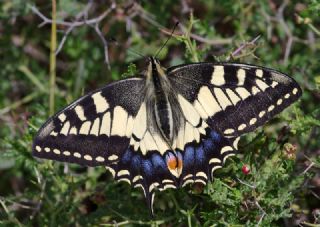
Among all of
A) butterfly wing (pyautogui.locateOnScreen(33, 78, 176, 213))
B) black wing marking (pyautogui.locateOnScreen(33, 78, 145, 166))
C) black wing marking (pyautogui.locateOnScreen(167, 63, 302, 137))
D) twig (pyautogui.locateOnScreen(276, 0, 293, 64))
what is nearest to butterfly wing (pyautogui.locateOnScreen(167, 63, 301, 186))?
black wing marking (pyautogui.locateOnScreen(167, 63, 302, 137))

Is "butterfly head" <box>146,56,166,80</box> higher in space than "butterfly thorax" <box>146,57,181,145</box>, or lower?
higher

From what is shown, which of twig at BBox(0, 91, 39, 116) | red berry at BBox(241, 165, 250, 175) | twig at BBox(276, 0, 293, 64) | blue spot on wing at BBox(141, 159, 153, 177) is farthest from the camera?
twig at BBox(0, 91, 39, 116)

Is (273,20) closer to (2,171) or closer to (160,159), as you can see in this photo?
(160,159)

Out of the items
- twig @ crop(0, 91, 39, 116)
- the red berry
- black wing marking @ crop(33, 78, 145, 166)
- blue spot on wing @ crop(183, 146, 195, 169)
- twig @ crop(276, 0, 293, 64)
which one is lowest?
the red berry

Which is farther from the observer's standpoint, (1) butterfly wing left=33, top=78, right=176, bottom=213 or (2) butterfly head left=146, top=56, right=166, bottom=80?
(2) butterfly head left=146, top=56, right=166, bottom=80

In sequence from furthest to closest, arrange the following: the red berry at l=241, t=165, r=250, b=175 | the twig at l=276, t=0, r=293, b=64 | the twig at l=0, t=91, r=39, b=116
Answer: the twig at l=0, t=91, r=39, b=116 → the twig at l=276, t=0, r=293, b=64 → the red berry at l=241, t=165, r=250, b=175

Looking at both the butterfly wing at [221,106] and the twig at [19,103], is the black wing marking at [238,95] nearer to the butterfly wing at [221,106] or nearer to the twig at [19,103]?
the butterfly wing at [221,106]

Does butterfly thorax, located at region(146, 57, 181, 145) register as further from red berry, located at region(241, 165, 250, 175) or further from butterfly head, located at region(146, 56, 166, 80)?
red berry, located at region(241, 165, 250, 175)

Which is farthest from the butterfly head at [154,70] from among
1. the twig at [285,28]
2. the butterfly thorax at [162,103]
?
the twig at [285,28]

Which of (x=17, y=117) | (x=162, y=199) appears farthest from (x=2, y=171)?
(x=162, y=199)
